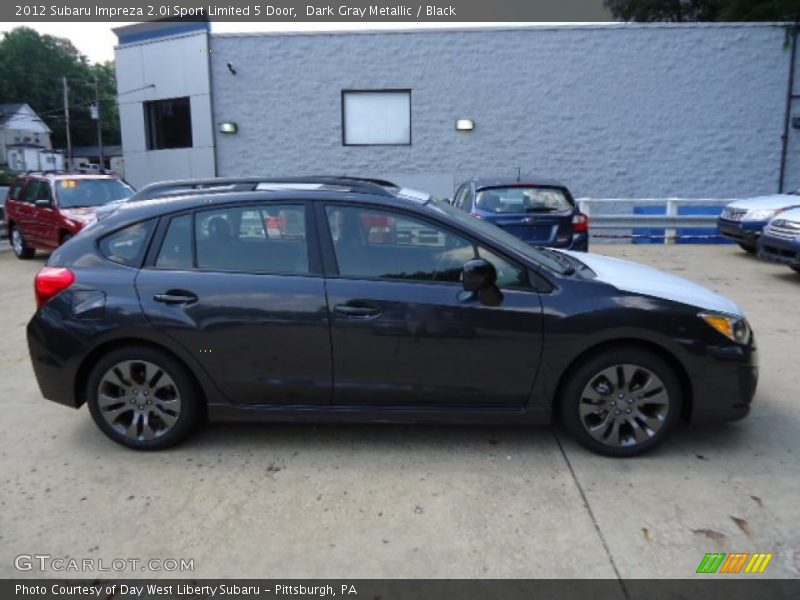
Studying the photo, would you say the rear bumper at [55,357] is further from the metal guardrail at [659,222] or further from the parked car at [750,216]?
the metal guardrail at [659,222]

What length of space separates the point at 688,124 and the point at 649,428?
509 inches

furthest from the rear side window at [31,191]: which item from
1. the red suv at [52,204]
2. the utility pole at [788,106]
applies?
the utility pole at [788,106]

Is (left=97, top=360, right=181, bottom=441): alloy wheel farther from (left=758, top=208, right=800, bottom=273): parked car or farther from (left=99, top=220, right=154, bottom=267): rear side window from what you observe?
(left=758, top=208, right=800, bottom=273): parked car

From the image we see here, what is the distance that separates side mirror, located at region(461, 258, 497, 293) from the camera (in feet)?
11.4

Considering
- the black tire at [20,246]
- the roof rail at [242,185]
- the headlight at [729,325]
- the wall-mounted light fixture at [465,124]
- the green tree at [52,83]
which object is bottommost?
the black tire at [20,246]

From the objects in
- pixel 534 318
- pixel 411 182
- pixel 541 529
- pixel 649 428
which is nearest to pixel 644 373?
pixel 649 428

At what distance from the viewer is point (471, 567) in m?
2.74

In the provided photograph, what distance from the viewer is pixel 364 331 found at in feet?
11.7

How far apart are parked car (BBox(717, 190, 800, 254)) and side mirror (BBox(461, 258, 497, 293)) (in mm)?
8531

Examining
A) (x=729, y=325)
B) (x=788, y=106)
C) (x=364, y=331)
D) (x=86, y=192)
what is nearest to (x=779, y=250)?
(x=729, y=325)

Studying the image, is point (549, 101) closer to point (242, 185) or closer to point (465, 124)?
point (465, 124)

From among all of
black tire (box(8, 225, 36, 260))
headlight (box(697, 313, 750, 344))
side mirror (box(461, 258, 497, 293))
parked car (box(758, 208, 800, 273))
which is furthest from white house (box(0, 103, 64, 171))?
headlight (box(697, 313, 750, 344))

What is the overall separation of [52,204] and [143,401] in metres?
9.03

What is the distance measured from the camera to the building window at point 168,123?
16172 millimetres
